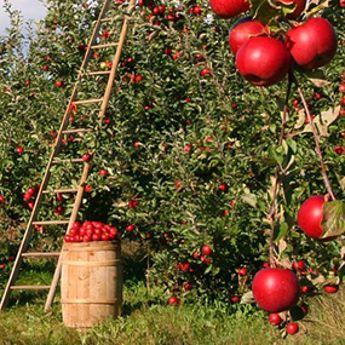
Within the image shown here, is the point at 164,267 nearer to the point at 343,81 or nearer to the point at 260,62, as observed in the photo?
the point at 343,81

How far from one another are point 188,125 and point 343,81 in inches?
73.7

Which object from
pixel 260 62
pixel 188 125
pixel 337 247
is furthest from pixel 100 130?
pixel 260 62

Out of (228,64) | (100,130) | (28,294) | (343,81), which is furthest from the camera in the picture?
(28,294)

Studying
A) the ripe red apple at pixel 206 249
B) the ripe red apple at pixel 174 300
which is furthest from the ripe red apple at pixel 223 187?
the ripe red apple at pixel 174 300

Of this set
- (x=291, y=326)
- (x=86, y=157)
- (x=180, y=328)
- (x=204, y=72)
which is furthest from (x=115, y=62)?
(x=291, y=326)

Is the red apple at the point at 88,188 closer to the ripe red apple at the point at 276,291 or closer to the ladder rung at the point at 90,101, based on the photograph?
the ladder rung at the point at 90,101

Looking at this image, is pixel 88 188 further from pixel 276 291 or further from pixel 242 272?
pixel 276 291

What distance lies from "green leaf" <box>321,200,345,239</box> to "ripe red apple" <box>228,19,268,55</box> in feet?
0.76

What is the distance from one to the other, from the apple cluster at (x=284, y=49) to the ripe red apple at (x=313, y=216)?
6.5 inches

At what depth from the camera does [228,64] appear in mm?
6477

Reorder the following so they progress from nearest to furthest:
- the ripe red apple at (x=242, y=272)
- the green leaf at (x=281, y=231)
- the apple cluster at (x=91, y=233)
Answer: the green leaf at (x=281, y=231) < the apple cluster at (x=91, y=233) < the ripe red apple at (x=242, y=272)

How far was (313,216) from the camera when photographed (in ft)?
3.09

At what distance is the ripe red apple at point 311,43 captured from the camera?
887mm

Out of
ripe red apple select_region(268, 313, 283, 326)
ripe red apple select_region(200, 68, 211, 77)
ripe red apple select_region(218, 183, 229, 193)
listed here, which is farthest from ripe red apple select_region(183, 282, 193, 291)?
ripe red apple select_region(268, 313, 283, 326)
